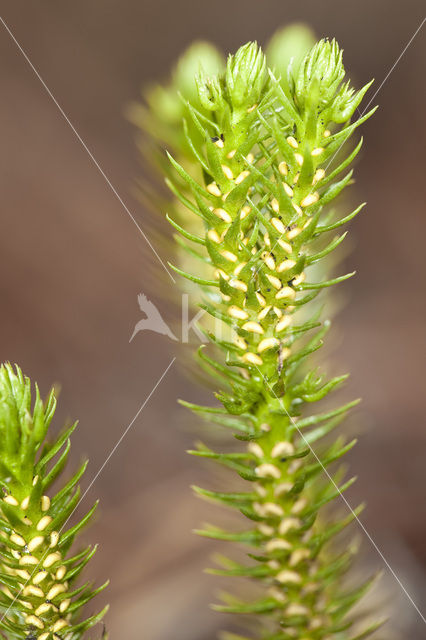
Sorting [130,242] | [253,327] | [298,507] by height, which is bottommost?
[298,507]

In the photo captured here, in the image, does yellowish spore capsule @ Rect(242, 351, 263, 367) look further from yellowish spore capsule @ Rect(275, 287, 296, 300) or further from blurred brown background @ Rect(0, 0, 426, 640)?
blurred brown background @ Rect(0, 0, 426, 640)

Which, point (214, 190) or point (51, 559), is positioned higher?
point (214, 190)

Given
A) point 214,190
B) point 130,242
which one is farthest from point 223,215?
point 130,242

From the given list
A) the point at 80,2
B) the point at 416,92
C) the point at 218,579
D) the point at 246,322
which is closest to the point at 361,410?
the point at 218,579

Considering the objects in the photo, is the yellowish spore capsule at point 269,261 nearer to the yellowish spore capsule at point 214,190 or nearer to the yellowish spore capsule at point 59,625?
the yellowish spore capsule at point 214,190

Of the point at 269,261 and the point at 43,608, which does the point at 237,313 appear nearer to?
the point at 269,261

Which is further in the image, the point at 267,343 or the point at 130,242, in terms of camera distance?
the point at 130,242
